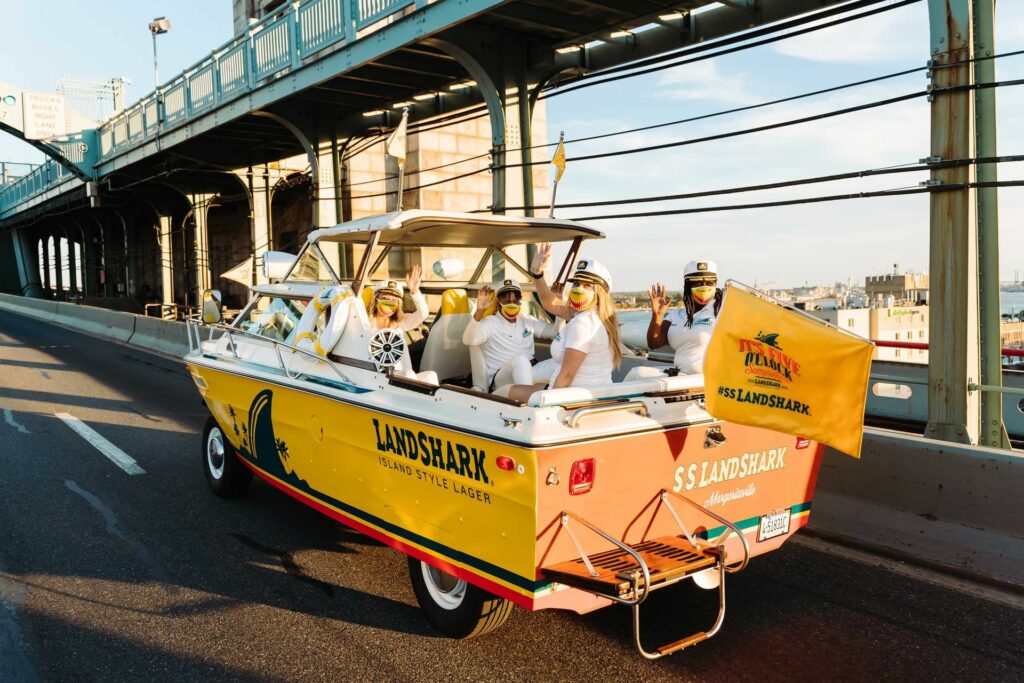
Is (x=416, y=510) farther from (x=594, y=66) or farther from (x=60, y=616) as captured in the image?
(x=594, y=66)

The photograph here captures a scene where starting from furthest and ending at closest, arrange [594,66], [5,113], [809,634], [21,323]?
[21,323] < [5,113] < [594,66] < [809,634]

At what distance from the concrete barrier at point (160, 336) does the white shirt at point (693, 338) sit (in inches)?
552

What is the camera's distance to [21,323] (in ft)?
89.0

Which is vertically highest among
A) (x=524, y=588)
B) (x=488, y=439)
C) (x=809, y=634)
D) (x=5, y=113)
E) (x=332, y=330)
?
(x=5, y=113)

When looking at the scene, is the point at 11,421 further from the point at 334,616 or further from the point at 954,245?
the point at 954,245

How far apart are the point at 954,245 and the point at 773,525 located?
107 inches

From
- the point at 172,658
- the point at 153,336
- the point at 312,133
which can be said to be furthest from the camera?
the point at 153,336

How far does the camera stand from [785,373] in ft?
11.4

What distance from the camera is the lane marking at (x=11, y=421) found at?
348 inches

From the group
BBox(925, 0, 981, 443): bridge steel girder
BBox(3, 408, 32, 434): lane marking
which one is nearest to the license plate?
BBox(925, 0, 981, 443): bridge steel girder

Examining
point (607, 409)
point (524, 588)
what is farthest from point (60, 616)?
point (607, 409)

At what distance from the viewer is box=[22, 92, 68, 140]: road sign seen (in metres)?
25.5

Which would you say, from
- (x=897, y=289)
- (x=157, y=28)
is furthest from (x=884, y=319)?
(x=157, y=28)

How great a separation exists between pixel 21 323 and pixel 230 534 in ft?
87.3
